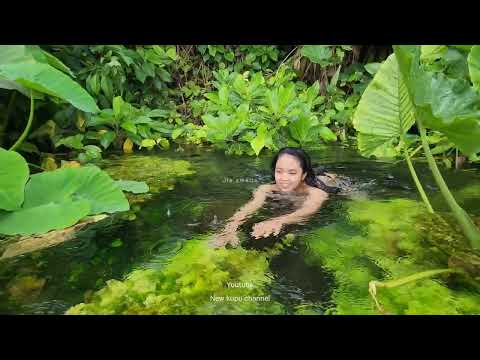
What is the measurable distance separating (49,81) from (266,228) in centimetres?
92

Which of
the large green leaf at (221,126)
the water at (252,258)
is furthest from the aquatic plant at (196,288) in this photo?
the large green leaf at (221,126)

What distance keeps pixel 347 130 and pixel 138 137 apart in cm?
166

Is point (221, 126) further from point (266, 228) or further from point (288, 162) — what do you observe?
point (266, 228)

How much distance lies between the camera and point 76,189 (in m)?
1.67

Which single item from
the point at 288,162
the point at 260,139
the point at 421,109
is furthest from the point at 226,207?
the point at 260,139

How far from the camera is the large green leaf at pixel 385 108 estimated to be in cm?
159

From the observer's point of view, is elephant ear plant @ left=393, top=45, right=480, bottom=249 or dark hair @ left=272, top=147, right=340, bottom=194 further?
dark hair @ left=272, top=147, right=340, bottom=194

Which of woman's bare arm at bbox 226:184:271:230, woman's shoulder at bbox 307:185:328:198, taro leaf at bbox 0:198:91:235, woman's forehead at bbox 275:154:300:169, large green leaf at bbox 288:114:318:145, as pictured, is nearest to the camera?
taro leaf at bbox 0:198:91:235

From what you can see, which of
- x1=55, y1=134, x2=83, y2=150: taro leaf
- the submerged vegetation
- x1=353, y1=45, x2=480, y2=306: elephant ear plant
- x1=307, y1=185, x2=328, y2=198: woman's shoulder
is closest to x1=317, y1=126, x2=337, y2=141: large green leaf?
the submerged vegetation

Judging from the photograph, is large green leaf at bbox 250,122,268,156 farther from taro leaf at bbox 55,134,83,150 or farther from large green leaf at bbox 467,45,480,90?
large green leaf at bbox 467,45,480,90

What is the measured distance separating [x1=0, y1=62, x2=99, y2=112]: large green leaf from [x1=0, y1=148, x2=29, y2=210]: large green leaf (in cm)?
28

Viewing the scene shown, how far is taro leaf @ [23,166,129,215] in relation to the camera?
1633 millimetres
